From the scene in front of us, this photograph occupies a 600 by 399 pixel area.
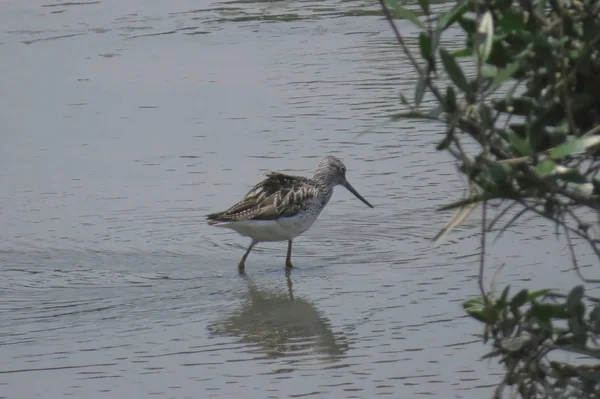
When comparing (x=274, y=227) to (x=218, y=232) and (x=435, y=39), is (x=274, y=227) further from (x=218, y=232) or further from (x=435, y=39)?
(x=435, y=39)

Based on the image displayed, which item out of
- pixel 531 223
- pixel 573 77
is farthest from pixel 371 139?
pixel 573 77

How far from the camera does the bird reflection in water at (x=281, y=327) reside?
6.45 m

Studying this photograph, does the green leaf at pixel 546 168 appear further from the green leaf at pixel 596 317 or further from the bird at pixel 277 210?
the bird at pixel 277 210

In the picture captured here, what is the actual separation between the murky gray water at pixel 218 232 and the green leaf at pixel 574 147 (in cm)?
311

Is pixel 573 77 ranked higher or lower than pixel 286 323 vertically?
higher

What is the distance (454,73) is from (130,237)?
19.5 ft

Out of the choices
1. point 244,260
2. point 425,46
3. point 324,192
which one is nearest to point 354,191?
point 324,192

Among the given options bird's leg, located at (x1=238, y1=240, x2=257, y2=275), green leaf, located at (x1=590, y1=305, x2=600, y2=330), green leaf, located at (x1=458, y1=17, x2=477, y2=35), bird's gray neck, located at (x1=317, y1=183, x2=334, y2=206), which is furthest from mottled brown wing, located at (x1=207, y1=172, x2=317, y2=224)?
green leaf, located at (x1=458, y1=17, x2=477, y2=35)

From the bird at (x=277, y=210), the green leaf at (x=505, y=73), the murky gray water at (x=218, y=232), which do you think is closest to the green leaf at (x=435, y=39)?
the green leaf at (x=505, y=73)

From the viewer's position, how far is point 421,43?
2908 millimetres

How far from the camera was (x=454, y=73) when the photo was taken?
9.29ft

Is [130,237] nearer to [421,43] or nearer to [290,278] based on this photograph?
[290,278]

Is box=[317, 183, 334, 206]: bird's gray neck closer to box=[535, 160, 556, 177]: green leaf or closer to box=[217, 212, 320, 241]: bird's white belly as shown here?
box=[217, 212, 320, 241]: bird's white belly

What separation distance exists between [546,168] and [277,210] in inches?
223
